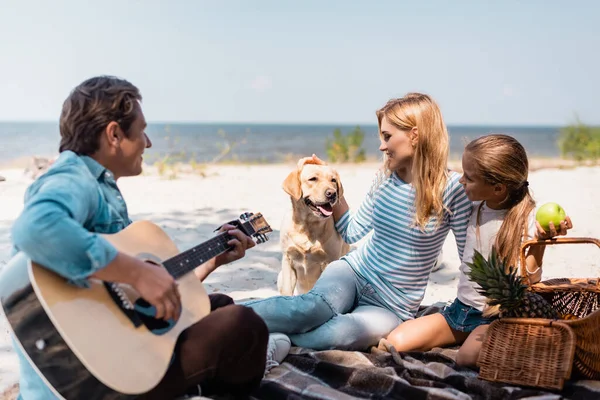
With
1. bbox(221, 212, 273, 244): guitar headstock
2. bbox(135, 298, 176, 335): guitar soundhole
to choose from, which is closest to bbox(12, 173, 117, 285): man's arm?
bbox(135, 298, 176, 335): guitar soundhole

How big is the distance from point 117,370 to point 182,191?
8.83 metres

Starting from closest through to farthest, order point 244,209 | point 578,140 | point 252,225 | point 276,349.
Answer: point 252,225 < point 276,349 < point 244,209 < point 578,140

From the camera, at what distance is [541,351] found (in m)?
3.15

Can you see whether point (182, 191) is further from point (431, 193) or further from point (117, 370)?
point (117, 370)

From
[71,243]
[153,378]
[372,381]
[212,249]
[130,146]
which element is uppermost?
[130,146]

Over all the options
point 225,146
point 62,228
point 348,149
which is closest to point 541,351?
point 62,228

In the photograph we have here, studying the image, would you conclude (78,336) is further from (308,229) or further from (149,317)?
(308,229)

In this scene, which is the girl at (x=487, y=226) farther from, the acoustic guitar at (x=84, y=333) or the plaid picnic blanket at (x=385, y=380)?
the acoustic guitar at (x=84, y=333)

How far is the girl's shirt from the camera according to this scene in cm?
363

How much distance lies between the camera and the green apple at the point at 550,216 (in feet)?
11.1

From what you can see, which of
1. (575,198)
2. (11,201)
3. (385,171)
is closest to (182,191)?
(11,201)

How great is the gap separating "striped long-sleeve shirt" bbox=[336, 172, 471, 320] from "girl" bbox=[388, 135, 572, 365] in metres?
0.15

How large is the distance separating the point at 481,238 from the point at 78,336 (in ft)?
7.84

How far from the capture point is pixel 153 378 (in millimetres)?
2363
